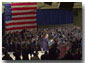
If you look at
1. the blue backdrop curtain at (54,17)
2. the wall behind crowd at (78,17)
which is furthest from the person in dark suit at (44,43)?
the wall behind crowd at (78,17)

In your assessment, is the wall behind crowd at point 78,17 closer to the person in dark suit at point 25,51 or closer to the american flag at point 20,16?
the american flag at point 20,16

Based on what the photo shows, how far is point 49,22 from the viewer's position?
628 centimetres

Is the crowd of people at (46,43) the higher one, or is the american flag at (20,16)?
the american flag at (20,16)

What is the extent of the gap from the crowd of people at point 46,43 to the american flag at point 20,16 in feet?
0.33

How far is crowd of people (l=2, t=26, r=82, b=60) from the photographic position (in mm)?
6258

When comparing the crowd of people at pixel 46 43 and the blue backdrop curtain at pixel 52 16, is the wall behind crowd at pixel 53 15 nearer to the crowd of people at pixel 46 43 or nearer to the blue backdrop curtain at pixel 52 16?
the blue backdrop curtain at pixel 52 16

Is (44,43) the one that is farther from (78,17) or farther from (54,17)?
(78,17)

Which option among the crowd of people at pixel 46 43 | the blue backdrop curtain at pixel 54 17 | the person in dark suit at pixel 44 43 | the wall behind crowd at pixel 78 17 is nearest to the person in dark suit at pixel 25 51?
the crowd of people at pixel 46 43

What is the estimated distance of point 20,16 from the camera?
6.30 meters

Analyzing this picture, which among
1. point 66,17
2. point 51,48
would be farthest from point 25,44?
point 66,17

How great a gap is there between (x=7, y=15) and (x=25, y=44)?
0.63m

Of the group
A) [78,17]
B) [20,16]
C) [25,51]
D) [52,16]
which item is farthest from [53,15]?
[25,51]

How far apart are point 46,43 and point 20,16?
70 centimetres

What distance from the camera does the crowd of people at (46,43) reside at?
20.5 ft
